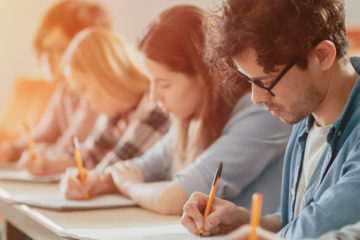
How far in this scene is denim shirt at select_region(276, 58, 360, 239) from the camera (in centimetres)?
94

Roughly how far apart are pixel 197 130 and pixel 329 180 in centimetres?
64

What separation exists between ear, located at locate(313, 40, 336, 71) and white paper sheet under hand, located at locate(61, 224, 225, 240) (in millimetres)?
411

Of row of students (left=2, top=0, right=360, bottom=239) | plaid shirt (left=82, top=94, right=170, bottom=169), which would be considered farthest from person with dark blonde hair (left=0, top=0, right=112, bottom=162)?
row of students (left=2, top=0, right=360, bottom=239)

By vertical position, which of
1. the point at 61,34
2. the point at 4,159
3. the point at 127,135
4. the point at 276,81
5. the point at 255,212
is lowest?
the point at 4,159

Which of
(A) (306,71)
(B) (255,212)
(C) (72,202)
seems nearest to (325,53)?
(A) (306,71)

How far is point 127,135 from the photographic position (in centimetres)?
205

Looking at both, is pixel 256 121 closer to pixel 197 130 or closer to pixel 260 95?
pixel 197 130

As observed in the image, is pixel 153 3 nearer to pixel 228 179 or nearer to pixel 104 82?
pixel 104 82

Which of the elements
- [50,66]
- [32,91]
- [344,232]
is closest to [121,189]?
[344,232]

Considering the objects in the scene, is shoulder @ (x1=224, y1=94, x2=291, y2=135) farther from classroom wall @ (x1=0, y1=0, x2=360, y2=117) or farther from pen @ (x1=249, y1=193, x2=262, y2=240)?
classroom wall @ (x1=0, y1=0, x2=360, y2=117)

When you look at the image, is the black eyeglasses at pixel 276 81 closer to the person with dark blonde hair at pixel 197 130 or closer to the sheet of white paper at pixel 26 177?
the person with dark blonde hair at pixel 197 130

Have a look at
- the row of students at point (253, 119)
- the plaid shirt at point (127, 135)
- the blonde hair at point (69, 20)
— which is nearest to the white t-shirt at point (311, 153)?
the row of students at point (253, 119)

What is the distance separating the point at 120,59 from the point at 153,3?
1890 mm

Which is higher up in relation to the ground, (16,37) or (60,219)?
(16,37)
